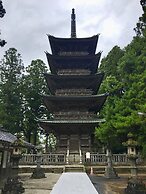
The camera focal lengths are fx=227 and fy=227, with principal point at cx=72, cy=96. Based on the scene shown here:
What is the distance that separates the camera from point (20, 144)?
10.6 meters

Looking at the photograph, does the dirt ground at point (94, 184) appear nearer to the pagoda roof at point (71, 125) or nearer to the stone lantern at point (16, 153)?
the stone lantern at point (16, 153)

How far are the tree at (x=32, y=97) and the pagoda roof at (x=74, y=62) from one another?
9627 millimetres

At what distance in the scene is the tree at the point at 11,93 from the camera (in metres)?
35.4

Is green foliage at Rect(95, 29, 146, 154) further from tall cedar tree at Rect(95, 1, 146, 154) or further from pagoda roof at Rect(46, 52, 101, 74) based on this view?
pagoda roof at Rect(46, 52, 101, 74)

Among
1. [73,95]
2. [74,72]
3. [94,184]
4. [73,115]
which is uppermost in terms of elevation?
[74,72]

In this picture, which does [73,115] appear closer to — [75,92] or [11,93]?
[75,92]

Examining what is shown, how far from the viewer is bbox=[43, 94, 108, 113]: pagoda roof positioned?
27078 mm

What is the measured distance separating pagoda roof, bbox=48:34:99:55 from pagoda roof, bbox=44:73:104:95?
484 centimetres

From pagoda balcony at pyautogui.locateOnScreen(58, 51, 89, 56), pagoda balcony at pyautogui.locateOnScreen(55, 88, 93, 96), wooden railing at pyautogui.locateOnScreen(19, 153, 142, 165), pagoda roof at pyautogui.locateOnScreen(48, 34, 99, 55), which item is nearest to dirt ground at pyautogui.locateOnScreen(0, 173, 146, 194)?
wooden railing at pyautogui.locateOnScreen(19, 153, 142, 165)

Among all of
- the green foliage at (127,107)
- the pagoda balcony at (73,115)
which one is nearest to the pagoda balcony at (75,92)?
the pagoda balcony at (73,115)

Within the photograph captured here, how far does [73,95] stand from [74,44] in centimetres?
788

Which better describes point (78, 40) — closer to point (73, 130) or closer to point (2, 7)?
point (73, 130)

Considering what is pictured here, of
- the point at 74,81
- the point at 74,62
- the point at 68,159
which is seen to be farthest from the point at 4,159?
the point at 74,62

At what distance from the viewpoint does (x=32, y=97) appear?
1572 inches
